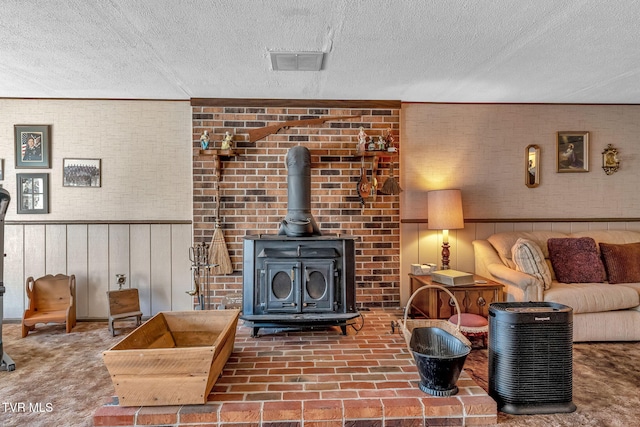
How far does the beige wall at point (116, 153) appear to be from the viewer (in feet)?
11.8

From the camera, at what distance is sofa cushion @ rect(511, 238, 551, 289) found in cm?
310

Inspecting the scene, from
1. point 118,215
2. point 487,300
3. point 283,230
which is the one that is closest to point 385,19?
point 283,230

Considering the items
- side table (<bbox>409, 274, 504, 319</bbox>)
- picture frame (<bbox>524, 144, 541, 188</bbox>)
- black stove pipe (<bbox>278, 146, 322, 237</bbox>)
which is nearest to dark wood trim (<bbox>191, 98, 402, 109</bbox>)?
black stove pipe (<bbox>278, 146, 322, 237</bbox>)

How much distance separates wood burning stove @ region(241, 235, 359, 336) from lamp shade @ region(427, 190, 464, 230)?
98cm

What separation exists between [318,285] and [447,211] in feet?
4.45

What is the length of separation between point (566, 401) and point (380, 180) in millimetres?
2229

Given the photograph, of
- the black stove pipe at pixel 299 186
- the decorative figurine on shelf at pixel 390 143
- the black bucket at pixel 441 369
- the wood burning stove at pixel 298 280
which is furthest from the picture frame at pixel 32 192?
the black bucket at pixel 441 369

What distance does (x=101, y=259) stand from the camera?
12.0 ft

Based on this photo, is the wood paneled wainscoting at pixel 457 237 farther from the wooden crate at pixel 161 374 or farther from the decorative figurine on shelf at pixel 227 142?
the wooden crate at pixel 161 374

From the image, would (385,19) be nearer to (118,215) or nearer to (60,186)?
(118,215)

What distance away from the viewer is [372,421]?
195 centimetres

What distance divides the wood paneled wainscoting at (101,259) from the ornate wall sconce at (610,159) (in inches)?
162

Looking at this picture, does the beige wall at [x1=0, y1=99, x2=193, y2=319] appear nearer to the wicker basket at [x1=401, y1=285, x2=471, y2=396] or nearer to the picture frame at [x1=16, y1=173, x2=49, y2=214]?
the picture frame at [x1=16, y1=173, x2=49, y2=214]

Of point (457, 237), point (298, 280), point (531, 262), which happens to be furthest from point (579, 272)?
point (298, 280)
